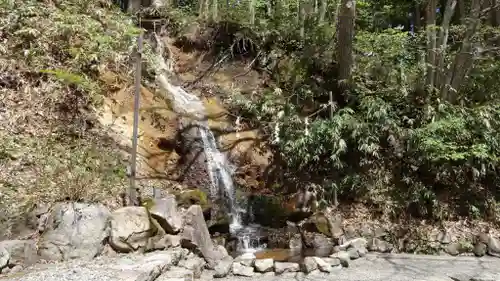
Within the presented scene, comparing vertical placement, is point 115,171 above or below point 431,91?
below

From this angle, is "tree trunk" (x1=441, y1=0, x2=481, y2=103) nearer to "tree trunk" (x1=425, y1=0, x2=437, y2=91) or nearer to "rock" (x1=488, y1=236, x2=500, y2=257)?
"tree trunk" (x1=425, y1=0, x2=437, y2=91)

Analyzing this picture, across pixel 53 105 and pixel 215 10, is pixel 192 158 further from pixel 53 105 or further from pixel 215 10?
pixel 215 10

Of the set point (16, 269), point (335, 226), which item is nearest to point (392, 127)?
point (335, 226)

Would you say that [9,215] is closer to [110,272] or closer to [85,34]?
[110,272]

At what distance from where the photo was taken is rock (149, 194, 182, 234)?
595 centimetres

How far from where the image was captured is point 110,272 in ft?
14.7

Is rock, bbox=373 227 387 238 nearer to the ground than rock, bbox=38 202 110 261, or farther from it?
nearer to the ground

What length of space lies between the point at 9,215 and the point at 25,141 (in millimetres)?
1729

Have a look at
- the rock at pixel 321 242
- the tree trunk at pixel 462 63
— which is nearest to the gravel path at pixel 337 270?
the rock at pixel 321 242

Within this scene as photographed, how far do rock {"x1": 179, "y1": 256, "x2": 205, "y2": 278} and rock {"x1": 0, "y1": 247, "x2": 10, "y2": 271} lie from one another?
2.02m

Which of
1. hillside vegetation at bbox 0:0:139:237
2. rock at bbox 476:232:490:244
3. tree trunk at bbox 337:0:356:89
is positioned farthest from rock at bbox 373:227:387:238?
hillside vegetation at bbox 0:0:139:237

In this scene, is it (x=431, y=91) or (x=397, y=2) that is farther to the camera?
(x=397, y=2)

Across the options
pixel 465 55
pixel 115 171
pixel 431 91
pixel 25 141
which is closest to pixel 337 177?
pixel 431 91

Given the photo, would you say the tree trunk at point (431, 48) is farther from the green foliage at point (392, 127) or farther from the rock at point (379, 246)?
the rock at point (379, 246)
